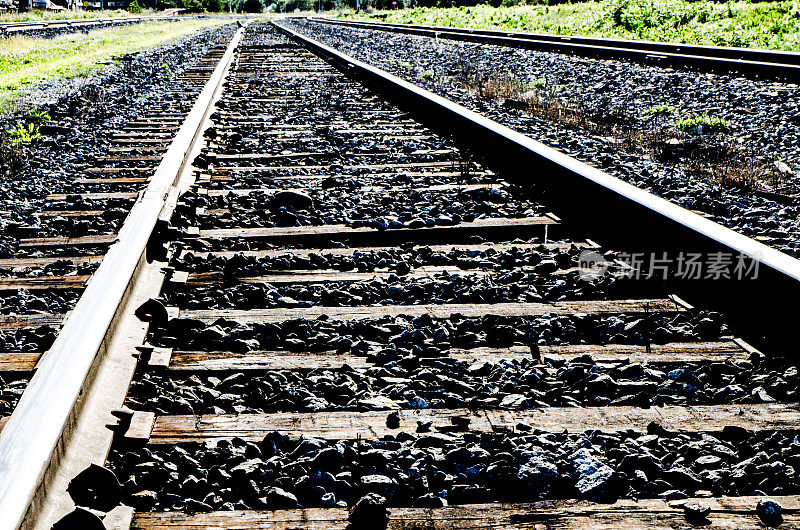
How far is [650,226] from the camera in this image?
10.8 feet

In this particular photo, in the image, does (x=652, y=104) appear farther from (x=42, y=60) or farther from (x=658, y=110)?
(x=42, y=60)

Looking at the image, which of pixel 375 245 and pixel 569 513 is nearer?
pixel 569 513

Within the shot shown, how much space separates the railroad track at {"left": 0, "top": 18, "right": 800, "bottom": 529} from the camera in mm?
1699

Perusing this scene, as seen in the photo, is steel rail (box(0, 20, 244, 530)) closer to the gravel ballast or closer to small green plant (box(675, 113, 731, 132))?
the gravel ballast

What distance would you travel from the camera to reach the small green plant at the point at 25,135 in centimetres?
641

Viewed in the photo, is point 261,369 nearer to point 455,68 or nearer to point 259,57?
point 455,68

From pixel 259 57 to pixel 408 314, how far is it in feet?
45.3

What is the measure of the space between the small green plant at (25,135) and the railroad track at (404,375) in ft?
8.20

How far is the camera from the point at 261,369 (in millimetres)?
2377

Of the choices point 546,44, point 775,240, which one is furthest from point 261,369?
point 546,44

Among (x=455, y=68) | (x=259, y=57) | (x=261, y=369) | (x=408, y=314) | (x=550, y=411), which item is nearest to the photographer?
(x=550, y=411)

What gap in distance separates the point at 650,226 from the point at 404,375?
4.87 ft

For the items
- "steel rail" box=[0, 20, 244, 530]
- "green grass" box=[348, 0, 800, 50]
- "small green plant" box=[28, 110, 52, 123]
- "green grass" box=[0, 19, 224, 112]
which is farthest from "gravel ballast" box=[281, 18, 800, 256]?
"green grass" box=[0, 19, 224, 112]

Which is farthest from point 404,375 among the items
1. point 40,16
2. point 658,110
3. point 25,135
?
point 40,16
